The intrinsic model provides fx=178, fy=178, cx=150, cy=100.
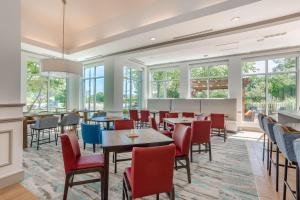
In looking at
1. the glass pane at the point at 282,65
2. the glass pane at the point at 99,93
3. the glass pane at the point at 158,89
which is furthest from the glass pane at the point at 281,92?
the glass pane at the point at 99,93

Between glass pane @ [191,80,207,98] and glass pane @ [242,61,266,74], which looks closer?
glass pane @ [242,61,266,74]

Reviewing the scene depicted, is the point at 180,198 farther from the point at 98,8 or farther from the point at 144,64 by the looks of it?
the point at 144,64

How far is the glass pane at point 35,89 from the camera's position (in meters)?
7.39

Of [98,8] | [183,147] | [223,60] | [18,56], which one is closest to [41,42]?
[98,8]

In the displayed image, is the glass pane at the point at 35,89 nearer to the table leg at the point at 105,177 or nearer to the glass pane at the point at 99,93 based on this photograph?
the glass pane at the point at 99,93

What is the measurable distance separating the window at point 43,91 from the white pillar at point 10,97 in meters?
4.55

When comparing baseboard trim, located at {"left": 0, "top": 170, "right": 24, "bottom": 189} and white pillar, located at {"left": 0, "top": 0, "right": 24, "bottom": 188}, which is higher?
white pillar, located at {"left": 0, "top": 0, "right": 24, "bottom": 188}

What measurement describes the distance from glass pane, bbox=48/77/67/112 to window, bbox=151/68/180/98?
4.77m

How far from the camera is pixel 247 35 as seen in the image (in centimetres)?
503

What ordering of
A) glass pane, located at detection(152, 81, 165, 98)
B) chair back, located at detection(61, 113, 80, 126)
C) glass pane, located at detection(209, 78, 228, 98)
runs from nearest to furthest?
chair back, located at detection(61, 113, 80, 126) < glass pane, located at detection(209, 78, 228, 98) < glass pane, located at detection(152, 81, 165, 98)

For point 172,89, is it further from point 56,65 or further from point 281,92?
point 56,65

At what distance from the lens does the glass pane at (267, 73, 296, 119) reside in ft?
22.5

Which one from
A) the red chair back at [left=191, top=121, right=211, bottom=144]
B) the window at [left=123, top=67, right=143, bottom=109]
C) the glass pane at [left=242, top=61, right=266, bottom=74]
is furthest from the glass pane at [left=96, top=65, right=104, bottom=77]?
the glass pane at [left=242, top=61, right=266, bottom=74]

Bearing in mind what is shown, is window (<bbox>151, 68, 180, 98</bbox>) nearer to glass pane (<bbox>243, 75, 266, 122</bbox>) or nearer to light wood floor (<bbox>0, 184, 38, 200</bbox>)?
glass pane (<bbox>243, 75, 266, 122</bbox>)
